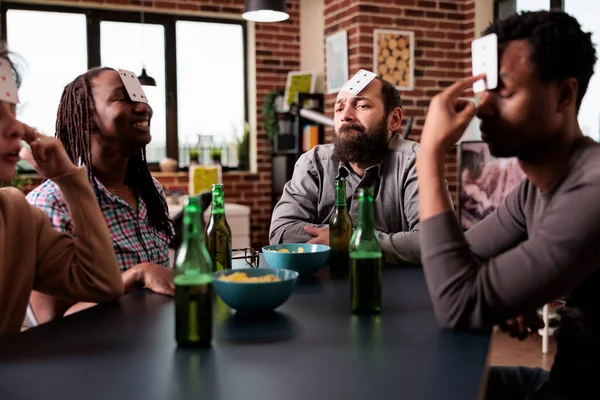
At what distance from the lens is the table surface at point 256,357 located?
788mm

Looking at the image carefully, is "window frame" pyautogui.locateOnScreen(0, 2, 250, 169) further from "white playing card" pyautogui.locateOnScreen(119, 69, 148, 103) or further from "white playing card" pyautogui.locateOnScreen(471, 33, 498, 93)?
"white playing card" pyautogui.locateOnScreen(471, 33, 498, 93)

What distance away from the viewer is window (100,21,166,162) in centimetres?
519

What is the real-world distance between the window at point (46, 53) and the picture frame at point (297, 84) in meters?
1.75

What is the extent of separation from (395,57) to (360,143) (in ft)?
7.41

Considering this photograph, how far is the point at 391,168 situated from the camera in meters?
2.11

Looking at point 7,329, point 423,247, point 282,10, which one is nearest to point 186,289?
point 423,247

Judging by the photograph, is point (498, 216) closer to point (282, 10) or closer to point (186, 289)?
point (186, 289)

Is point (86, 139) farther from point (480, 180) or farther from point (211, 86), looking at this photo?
point (211, 86)

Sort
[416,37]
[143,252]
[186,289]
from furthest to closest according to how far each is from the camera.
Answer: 1. [416,37]
2. [143,252]
3. [186,289]

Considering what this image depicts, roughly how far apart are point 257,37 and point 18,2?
1995 millimetres

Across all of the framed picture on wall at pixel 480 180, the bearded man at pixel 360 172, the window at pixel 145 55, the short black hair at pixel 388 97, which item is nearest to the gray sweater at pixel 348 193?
the bearded man at pixel 360 172

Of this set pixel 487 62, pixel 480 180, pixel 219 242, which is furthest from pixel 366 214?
pixel 480 180

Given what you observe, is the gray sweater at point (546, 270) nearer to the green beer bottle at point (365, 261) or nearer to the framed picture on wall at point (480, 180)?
the green beer bottle at point (365, 261)

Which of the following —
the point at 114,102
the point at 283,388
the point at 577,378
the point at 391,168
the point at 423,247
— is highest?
the point at 114,102
